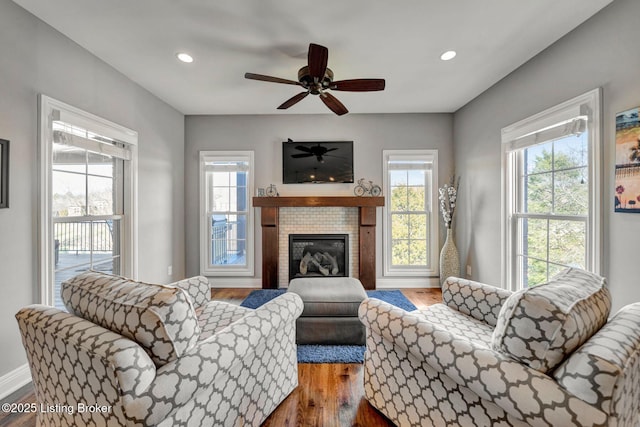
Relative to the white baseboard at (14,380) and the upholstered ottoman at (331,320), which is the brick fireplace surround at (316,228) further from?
the white baseboard at (14,380)

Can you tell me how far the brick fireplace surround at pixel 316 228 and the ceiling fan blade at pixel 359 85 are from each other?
5.43 feet

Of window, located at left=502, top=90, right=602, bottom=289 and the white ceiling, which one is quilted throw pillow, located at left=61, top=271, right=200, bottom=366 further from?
window, located at left=502, top=90, right=602, bottom=289

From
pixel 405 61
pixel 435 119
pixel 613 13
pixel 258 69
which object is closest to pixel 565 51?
pixel 613 13

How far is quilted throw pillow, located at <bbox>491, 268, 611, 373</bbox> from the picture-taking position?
89 centimetres

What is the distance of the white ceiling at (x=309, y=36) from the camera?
5.85 ft

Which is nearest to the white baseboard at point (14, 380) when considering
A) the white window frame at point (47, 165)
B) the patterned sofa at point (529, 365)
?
the white window frame at point (47, 165)

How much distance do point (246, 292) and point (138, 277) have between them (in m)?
1.33

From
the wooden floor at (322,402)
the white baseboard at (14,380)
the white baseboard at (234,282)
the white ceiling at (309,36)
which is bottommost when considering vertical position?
the wooden floor at (322,402)

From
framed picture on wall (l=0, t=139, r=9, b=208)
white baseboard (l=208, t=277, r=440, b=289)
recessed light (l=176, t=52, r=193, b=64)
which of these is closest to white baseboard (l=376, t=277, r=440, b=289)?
white baseboard (l=208, t=277, r=440, b=289)

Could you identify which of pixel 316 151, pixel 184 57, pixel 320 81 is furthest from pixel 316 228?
pixel 184 57

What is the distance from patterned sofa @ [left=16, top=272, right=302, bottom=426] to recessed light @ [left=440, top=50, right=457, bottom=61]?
2654mm

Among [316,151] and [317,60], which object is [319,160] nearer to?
[316,151]

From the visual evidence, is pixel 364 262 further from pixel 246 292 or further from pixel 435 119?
pixel 435 119

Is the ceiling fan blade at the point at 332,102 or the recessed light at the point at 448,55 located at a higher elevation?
the recessed light at the point at 448,55
